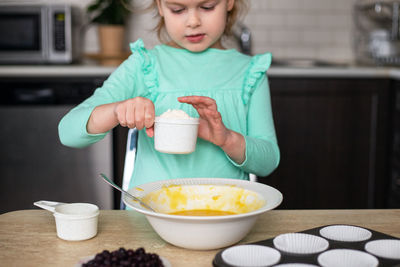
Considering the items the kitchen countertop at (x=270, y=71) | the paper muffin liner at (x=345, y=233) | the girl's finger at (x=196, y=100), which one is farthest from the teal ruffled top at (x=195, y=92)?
the kitchen countertop at (x=270, y=71)

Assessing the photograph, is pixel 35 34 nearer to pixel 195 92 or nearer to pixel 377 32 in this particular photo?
pixel 195 92

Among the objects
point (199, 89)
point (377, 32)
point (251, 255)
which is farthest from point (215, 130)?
point (377, 32)

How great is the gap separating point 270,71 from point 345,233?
187 centimetres

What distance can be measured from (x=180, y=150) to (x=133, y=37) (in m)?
2.37

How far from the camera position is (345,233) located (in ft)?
2.71

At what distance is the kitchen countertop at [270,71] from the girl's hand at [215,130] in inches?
57.4

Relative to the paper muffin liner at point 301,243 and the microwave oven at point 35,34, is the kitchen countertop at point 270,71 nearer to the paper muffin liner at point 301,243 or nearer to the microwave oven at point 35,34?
the microwave oven at point 35,34

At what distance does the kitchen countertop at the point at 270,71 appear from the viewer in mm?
2621

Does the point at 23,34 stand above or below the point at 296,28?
below

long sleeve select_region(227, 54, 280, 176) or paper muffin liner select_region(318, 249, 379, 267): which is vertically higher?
long sleeve select_region(227, 54, 280, 176)

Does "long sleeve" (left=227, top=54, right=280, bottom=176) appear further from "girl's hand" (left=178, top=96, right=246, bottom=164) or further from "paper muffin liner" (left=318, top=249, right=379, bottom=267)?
"paper muffin liner" (left=318, top=249, right=379, bottom=267)

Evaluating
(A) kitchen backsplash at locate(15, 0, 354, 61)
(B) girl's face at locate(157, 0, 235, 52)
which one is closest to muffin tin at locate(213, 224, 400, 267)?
(B) girl's face at locate(157, 0, 235, 52)

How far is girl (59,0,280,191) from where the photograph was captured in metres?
1.29

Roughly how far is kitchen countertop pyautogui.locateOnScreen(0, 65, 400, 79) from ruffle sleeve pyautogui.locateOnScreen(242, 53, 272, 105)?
46.0 inches
